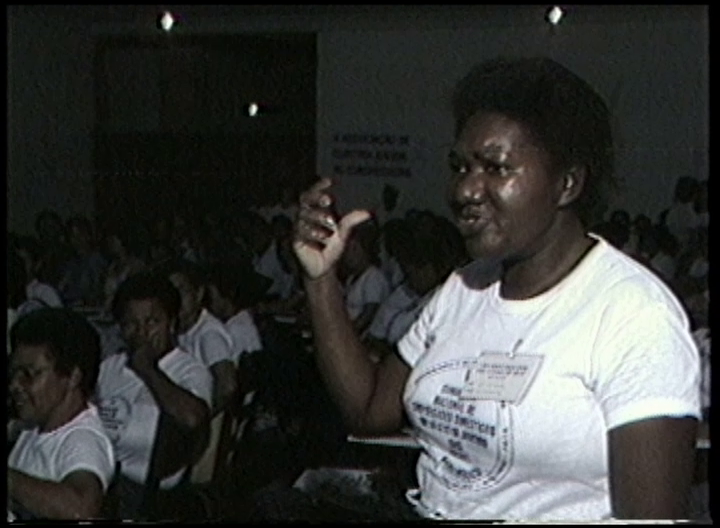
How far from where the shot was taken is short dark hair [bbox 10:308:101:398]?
2363 mm

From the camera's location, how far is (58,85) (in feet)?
7.54

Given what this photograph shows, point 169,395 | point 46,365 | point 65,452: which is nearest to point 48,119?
point 46,365

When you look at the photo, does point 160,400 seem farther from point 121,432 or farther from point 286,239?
point 286,239

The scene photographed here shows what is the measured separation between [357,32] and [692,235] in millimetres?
692

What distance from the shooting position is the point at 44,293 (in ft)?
8.72

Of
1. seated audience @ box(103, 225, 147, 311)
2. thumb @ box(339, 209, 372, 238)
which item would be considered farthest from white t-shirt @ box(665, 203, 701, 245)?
seated audience @ box(103, 225, 147, 311)

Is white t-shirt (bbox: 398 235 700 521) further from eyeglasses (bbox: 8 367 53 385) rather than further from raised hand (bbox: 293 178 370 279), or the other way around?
eyeglasses (bbox: 8 367 53 385)

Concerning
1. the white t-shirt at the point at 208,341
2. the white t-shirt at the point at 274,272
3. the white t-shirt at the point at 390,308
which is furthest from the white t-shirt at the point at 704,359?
the white t-shirt at the point at 208,341

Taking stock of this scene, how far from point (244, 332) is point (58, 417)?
106 centimetres

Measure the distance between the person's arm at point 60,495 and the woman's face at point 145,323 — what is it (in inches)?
23.7

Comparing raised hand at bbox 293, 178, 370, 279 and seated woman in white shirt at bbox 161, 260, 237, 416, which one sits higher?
raised hand at bbox 293, 178, 370, 279

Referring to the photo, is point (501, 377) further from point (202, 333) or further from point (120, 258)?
point (202, 333)

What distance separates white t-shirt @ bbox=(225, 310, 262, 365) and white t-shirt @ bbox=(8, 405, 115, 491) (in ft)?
2.82

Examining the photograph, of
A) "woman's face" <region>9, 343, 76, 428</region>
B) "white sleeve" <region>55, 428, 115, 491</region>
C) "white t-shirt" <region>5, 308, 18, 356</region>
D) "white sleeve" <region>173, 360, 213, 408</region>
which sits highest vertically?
"white t-shirt" <region>5, 308, 18, 356</region>
